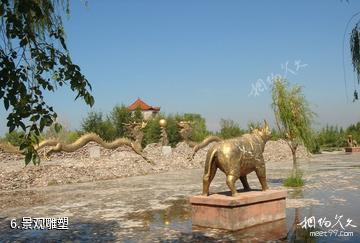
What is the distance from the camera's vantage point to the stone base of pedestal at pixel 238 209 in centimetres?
709

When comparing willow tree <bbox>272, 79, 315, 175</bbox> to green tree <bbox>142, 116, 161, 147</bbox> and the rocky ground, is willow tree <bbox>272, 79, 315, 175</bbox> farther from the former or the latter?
green tree <bbox>142, 116, 161, 147</bbox>

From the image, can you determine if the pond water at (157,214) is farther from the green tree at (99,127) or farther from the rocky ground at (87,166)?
the green tree at (99,127)

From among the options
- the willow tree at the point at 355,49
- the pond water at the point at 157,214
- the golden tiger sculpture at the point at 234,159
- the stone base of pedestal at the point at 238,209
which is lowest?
the pond water at the point at 157,214

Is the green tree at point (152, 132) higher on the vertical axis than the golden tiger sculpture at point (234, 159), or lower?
higher

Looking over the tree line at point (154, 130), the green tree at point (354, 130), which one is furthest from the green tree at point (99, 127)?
the green tree at point (354, 130)

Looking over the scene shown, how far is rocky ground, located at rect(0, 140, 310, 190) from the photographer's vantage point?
16.5 meters

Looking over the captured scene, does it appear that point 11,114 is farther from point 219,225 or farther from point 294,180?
point 294,180

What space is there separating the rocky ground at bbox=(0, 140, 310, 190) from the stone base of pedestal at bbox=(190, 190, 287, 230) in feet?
26.2

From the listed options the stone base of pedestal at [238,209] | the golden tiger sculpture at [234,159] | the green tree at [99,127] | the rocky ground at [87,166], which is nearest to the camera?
the stone base of pedestal at [238,209]

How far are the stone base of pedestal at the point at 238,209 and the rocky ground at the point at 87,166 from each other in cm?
797

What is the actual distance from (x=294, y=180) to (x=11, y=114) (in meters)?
10.0

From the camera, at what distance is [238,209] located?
23.3 ft

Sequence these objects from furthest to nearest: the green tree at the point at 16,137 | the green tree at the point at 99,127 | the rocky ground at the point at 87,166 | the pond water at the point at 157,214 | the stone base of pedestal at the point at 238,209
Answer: the green tree at the point at 99,127, the rocky ground at the point at 87,166, the stone base of pedestal at the point at 238,209, the pond water at the point at 157,214, the green tree at the point at 16,137

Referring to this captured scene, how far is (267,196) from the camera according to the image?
7.66 metres
